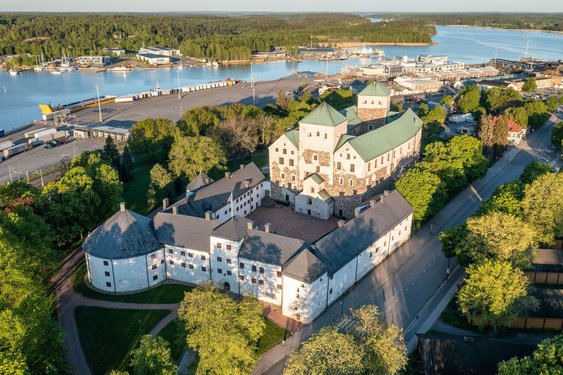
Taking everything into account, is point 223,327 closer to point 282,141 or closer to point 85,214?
point 85,214

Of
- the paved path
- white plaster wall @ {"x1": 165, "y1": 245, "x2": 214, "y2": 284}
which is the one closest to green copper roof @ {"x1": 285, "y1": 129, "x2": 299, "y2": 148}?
the paved path

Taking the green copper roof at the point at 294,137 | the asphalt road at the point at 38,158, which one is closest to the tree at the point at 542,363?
the green copper roof at the point at 294,137

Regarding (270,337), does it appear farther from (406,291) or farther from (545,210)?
(545,210)

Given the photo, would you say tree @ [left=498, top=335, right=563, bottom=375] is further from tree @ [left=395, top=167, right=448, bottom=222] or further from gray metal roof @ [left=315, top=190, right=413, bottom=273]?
tree @ [left=395, top=167, right=448, bottom=222]

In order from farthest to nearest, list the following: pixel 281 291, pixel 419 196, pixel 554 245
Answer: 1. pixel 419 196
2. pixel 554 245
3. pixel 281 291

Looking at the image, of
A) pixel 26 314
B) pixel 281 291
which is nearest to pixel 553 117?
pixel 281 291

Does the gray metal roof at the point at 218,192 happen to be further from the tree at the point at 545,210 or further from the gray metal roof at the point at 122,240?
the tree at the point at 545,210

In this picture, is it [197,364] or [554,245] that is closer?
[197,364]
